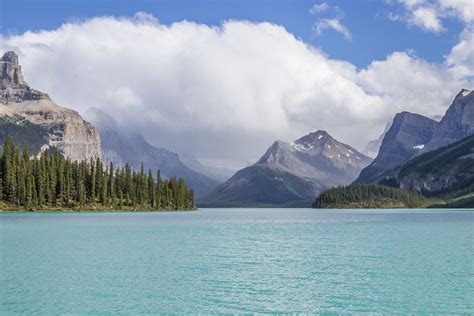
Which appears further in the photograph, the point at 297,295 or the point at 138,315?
the point at 297,295

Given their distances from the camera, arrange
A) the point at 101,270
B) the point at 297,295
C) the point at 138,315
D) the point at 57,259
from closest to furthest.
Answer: the point at 138,315
the point at 297,295
the point at 101,270
the point at 57,259

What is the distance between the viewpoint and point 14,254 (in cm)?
7125

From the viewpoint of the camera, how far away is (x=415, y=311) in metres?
40.0

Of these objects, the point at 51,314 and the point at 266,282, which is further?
the point at 266,282

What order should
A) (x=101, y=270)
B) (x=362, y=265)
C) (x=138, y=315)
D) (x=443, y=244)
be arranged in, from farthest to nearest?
(x=443, y=244), (x=362, y=265), (x=101, y=270), (x=138, y=315)

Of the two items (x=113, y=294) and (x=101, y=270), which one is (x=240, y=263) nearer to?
(x=101, y=270)

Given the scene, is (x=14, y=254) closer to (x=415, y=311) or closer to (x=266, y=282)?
(x=266, y=282)

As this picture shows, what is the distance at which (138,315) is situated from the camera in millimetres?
38656

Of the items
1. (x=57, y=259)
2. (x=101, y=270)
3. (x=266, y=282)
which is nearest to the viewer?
(x=266, y=282)

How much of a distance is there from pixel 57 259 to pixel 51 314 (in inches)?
1189

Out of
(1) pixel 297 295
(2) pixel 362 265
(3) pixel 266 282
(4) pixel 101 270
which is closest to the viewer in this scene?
(1) pixel 297 295

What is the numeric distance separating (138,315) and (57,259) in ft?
109

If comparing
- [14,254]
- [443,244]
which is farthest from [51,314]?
[443,244]

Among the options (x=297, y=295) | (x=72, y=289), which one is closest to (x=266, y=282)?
(x=297, y=295)
